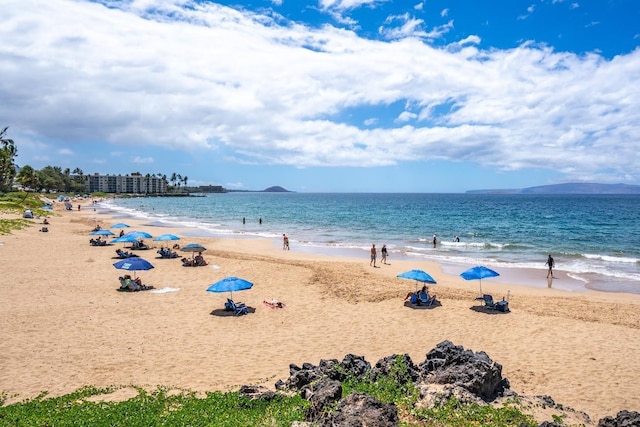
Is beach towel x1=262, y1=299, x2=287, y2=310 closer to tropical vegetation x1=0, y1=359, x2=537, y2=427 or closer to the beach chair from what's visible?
the beach chair

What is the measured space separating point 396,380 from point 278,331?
6726 millimetres

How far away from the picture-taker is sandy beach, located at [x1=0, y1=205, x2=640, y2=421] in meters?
11.2

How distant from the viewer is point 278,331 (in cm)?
1526

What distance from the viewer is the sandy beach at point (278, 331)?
1122 centimetres

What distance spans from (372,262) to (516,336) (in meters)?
16.5

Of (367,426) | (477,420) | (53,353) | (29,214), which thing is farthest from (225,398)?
(29,214)

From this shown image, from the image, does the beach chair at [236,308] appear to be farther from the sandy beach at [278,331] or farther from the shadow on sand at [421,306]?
the shadow on sand at [421,306]

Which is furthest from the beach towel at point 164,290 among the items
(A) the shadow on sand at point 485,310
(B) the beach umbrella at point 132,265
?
(A) the shadow on sand at point 485,310

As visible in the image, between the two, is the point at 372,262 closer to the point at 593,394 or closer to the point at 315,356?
the point at 315,356

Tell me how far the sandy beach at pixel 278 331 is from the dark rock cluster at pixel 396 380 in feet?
6.01

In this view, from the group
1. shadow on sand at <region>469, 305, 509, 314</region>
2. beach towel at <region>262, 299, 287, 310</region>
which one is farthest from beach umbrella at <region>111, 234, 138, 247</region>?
shadow on sand at <region>469, 305, 509, 314</region>

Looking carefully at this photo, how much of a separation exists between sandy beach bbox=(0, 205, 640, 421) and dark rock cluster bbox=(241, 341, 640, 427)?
1832 mm

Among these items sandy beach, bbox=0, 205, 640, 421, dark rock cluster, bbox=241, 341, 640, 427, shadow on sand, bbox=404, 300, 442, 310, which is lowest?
sandy beach, bbox=0, 205, 640, 421

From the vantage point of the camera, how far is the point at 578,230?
186ft
